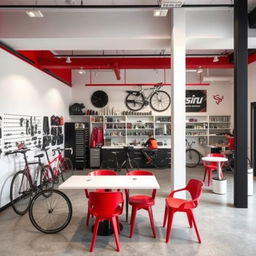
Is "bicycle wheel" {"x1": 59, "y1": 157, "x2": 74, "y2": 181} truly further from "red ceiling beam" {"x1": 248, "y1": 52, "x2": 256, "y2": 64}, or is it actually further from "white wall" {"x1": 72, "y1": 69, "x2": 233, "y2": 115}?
"red ceiling beam" {"x1": 248, "y1": 52, "x2": 256, "y2": 64}

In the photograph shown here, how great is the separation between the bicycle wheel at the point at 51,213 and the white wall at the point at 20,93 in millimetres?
806

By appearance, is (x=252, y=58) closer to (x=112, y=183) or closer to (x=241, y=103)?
(x=241, y=103)

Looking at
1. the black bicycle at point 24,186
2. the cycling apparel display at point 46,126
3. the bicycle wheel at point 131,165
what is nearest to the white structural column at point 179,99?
the black bicycle at point 24,186

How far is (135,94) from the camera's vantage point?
8742 millimetres

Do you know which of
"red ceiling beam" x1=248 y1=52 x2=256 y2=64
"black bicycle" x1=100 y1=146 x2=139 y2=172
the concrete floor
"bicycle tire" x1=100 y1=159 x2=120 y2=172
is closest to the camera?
the concrete floor

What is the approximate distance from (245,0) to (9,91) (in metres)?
4.88

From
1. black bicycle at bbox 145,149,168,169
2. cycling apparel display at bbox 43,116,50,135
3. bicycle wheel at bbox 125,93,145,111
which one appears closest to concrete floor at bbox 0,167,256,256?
cycling apparel display at bbox 43,116,50,135

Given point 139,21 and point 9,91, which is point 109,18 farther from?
point 9,91

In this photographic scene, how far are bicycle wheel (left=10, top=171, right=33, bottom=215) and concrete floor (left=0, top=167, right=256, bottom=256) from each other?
25 centimetres

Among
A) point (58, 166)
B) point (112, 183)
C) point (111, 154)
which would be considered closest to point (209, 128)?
point (111, 154)

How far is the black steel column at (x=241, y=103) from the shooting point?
4168 millimetres

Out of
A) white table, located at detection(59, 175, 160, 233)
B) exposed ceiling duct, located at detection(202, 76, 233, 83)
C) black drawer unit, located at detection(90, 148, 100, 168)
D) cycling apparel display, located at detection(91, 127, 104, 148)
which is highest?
exposed ceiling duct, located at detection(202, 76, 233, 83)

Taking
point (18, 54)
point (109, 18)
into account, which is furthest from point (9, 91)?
point (109, 18)

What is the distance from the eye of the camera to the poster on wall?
8.80 meters
